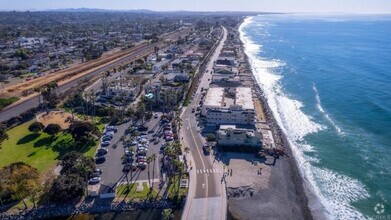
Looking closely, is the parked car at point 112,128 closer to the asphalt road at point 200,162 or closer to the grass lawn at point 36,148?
the grass lawn at point 36,148

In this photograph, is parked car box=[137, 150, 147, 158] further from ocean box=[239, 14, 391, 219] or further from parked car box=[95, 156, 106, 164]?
ocean box=[239, 14, 391, 219]

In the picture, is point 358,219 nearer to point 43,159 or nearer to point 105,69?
point 43,159

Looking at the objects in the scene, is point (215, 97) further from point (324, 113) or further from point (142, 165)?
point (142, 165)

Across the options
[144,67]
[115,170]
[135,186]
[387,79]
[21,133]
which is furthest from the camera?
[144,67]

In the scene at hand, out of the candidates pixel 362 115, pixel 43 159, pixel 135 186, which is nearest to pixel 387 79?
pixel 362 115

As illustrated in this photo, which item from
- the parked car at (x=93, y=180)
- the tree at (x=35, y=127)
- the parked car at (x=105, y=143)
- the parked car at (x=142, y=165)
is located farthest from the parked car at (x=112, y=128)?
the parked car at (x=93, y=180)

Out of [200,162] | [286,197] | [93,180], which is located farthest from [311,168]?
[93,180]
